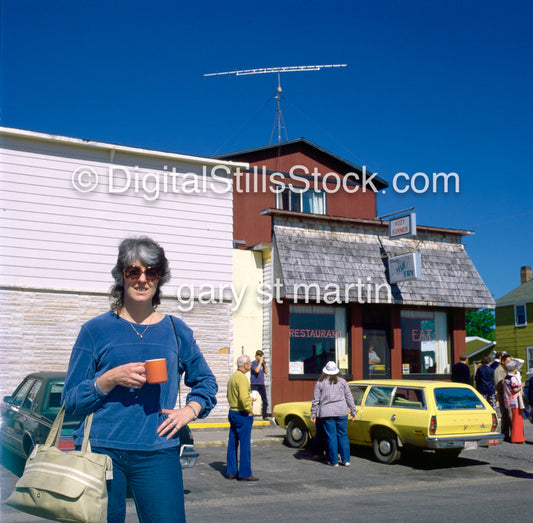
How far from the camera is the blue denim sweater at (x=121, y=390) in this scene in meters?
3.29

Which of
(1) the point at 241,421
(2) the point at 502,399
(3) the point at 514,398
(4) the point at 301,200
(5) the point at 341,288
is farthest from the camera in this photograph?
(4) the point at 301,200

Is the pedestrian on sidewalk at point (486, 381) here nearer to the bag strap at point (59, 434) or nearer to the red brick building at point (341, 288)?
the red brick building at point (341, 288)

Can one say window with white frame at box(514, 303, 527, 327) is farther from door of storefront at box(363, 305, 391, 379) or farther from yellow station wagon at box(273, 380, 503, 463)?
yellow station wagon at box(273, 380, 503, 463)

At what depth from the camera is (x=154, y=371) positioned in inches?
127

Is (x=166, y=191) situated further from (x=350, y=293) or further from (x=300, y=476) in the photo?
(x=300, y=476)

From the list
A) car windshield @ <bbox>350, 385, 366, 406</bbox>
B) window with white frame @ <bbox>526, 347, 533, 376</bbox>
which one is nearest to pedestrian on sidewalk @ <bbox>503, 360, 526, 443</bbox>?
car windshield @ <bbox>350, 385, 366, 406</bbox>

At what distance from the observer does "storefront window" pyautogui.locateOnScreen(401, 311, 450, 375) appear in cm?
2089

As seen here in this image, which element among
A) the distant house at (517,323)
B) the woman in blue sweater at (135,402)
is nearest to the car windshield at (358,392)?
the woman in blue sweater at (135,402)

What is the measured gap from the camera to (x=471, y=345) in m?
62.9

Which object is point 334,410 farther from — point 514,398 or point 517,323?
point 517,323

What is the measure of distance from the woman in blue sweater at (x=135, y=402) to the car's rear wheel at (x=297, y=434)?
1032 cm

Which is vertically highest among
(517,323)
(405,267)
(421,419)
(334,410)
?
(405,267)

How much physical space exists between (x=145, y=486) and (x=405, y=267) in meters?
16.9

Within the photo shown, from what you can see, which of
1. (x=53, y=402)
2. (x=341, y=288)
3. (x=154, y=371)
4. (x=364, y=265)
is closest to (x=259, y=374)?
(x=341, y=288)
